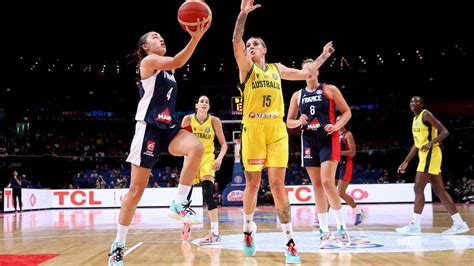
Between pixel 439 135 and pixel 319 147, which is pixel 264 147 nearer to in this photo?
pixel 319 147

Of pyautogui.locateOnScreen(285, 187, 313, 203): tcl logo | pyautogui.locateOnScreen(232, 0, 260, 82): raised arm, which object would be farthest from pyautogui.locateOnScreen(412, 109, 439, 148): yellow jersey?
pyautogui.locateOnScreen(285, 187, 313, 203): tcl logo

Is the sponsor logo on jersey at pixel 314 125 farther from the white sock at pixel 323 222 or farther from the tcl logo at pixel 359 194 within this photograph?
the tcl logo at pixel 359 194

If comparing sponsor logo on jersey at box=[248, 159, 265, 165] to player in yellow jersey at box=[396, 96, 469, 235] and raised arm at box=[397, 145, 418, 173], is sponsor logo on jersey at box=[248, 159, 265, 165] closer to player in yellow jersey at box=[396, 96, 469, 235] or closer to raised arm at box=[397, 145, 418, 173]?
player in yellow jersey at box=[396, 96, 469, 235]

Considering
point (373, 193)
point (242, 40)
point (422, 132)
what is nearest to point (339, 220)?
point (242, 40)

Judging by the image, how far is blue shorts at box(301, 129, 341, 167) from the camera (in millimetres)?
6664

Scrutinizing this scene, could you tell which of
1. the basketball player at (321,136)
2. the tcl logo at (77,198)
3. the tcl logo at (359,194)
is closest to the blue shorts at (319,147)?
the basketball player at (321,136)

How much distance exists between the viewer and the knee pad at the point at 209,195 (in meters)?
7.61

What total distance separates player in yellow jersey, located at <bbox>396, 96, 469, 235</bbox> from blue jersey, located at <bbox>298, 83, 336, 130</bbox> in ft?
8.22

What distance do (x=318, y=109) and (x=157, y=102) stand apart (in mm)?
2797

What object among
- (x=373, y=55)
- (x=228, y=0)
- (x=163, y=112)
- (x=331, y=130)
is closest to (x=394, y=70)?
(x=373, y=55)

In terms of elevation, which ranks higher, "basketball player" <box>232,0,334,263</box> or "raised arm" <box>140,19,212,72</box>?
"raised arm" <box>140,19,212,72</box>

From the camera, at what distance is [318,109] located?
6.96 meters

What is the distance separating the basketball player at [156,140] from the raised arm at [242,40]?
68 centimetres

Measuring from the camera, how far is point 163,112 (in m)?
4.89
